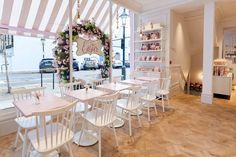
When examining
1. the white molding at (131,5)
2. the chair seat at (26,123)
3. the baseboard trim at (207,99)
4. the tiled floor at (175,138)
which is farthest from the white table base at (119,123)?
the white molding at (131,5)

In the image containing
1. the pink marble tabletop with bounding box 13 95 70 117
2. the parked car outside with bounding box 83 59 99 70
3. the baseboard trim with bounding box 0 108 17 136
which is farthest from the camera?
the parked car outside with bounding box 83 59 99 70

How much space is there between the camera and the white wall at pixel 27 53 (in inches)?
138

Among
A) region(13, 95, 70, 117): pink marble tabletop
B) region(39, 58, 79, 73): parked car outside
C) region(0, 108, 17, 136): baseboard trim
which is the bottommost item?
region(0, 108, 17, 136): baseboard trim

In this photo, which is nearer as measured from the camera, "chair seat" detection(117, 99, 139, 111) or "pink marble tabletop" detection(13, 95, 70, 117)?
"pink marble tabletop" detection(13, 95, 70, 117)

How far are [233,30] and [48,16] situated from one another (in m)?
7.22

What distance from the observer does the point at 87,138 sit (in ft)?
9.08

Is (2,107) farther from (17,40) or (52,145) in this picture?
(52,145)

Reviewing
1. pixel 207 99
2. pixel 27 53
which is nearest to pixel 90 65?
pixel 27 53

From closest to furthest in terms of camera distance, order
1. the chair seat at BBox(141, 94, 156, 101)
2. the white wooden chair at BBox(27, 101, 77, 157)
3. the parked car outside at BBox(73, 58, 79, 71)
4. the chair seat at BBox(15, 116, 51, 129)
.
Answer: the white wooden chair at BBox(27, 101, 77, 157)
the chair seat at BBox(15, 116, 51, 129)
the chair seat at BBox(141, 94, 156, 101)
the parked car outside at BBox(73, 58, 79, 71)

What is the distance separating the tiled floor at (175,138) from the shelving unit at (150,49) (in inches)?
77.7

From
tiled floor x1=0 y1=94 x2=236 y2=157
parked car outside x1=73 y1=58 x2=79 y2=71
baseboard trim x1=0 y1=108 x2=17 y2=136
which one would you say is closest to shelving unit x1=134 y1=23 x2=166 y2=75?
tiled floor x1=0 y1=94 x2=236 y2=157

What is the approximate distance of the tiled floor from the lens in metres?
2.40

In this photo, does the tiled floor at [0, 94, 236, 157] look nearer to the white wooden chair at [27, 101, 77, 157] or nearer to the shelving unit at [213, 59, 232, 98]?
the white wooden chair at [27, 101, 77, 157]

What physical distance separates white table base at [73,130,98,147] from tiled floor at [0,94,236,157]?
0.09 meters
